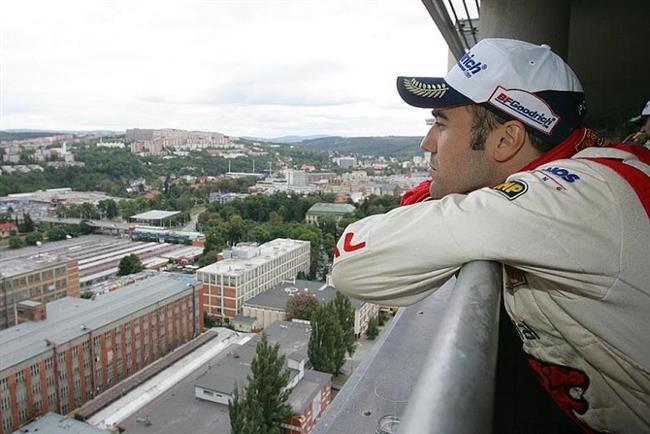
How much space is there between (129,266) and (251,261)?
13.0 feet

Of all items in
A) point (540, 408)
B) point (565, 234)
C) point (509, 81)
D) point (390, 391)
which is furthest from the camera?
point (390, 391)

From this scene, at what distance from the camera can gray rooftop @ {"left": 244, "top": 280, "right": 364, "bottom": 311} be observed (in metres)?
10.5

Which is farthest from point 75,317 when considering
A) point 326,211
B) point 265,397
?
point 326,211

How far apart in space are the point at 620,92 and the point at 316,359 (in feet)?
17.9

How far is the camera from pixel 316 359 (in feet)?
24.4

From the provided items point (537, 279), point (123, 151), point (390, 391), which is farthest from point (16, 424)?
point (123, 151)

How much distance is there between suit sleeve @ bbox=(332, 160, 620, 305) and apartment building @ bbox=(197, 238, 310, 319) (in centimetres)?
1058

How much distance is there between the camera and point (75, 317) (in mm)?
8109

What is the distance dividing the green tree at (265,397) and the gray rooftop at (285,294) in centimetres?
413

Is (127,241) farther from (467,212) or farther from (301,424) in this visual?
(467,212)

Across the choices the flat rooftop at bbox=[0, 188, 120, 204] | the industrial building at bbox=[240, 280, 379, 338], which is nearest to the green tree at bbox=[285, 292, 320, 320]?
the industrial building at bbox=[240, 280, 379, 338]

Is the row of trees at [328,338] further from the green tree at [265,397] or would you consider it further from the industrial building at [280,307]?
the industrial building at [280,307]

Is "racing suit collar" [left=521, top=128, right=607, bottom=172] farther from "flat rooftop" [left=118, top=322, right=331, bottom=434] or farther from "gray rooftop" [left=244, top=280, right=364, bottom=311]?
"gray rooftop" [left=244, top=280, right=364, bottom=311]

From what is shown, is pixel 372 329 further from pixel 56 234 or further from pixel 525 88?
pixel 56 234
